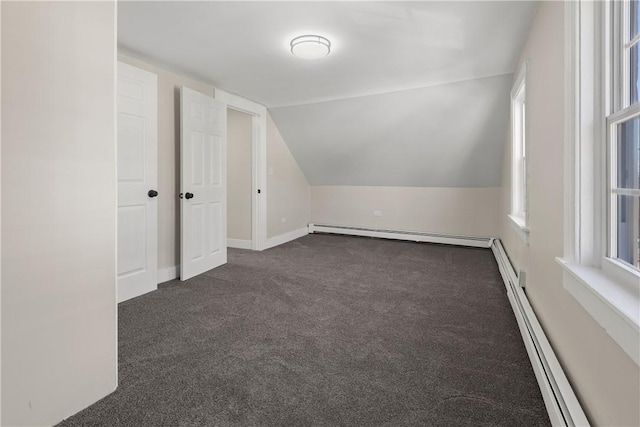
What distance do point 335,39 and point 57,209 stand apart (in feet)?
7.33

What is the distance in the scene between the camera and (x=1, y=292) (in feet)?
3.91

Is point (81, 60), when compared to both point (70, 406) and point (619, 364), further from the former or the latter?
point (619, 364)

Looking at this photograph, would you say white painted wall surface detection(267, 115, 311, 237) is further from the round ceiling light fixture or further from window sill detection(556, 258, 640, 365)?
window sill detection(556, 258, 640, 365)

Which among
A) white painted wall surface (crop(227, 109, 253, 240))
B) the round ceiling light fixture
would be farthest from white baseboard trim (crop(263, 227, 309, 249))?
the round ceiling light fixture

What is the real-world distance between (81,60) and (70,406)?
1545mm

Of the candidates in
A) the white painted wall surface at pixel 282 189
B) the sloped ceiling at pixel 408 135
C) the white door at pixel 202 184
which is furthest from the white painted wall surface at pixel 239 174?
the white door at pixel 202 184

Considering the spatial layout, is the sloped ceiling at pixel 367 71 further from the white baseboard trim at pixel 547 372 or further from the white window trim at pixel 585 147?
the white baseboard trim at pixel 547 372

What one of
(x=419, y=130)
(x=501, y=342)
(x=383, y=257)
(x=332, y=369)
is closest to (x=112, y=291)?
(x=332, y=369)

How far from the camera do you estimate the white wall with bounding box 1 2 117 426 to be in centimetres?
123

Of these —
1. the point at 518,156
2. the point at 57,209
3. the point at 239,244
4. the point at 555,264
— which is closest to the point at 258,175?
the point at 239,244

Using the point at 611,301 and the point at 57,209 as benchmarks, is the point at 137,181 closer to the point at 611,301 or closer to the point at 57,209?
the point at 57,209

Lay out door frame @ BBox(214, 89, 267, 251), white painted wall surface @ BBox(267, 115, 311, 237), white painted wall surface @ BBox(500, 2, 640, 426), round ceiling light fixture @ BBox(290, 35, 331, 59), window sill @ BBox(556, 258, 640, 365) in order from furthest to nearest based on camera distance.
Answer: white painted wall surface @ BBox(267, 115, 311, 237) < door frame @ BBox(214, 89, 267, 251) < round ceiling light fixture @ BBox(290, 35, 331, 59) < white painted wall surface @ BBox(500, 2, 640, 426) < window sill @ BBox(556, 258, 640, 365)

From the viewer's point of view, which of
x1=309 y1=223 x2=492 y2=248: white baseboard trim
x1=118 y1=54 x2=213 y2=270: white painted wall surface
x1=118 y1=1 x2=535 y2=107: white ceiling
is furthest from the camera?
x1=309 y1=223 x2=492 y2=248: white baseboard trim

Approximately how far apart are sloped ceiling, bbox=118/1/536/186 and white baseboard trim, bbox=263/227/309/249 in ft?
3.74
